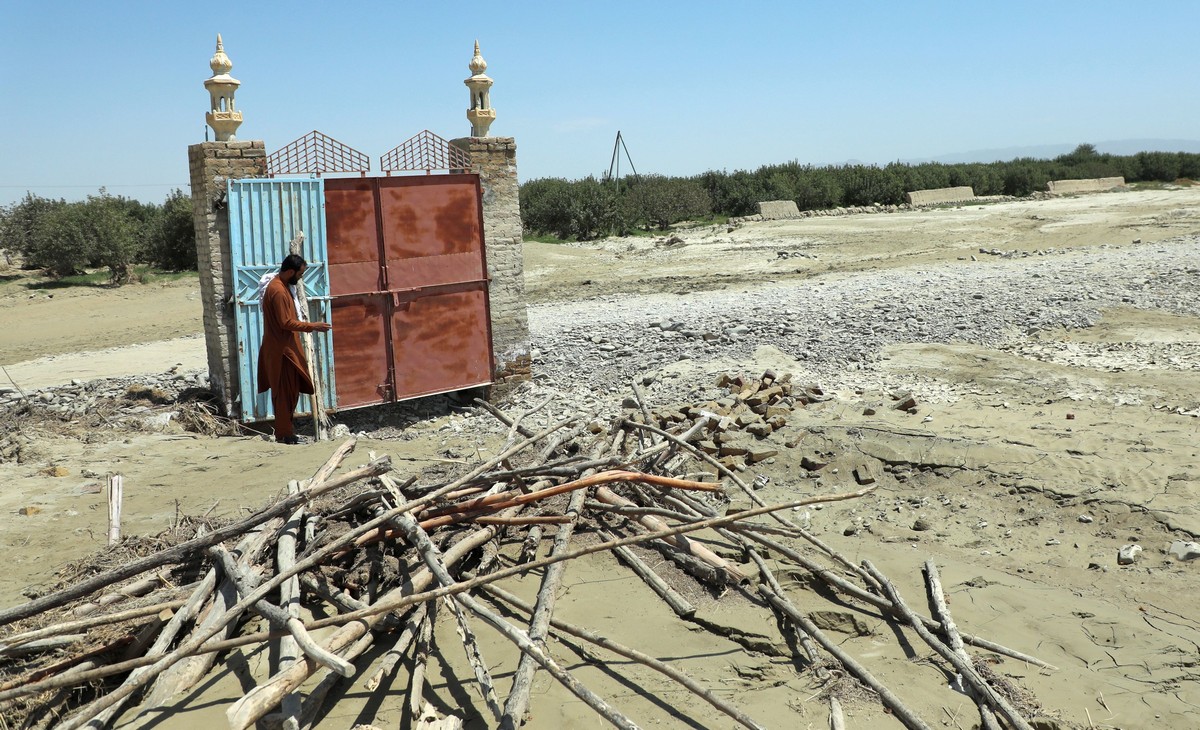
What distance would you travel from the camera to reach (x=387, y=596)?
408 centimetres

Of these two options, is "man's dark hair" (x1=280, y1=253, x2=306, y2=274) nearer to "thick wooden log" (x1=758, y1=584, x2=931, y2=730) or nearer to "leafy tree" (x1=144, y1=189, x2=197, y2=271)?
"thick wooden log" (x1=758, y1=584, x2=931, y2=730)

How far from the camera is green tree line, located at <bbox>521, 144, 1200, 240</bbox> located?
29141mm

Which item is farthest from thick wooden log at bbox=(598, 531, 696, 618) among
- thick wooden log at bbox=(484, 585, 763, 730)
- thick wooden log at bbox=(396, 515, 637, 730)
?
thick wooden log at bbox=(396, 515, 637, 730)

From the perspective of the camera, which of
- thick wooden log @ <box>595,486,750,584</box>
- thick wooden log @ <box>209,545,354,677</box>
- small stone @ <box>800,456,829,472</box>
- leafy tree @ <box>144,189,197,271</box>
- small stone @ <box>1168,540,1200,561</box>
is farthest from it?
leafy tree @ <box>144,189,197,271</box>

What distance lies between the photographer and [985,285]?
14.4 metres

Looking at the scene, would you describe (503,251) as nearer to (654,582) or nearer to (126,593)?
(654,582)

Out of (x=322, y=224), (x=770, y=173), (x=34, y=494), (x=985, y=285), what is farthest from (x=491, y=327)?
(x=770, y=173)

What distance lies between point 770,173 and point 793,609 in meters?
34.8

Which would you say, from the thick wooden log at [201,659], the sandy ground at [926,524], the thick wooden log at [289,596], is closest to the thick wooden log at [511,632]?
the sandy ground at [926,524]

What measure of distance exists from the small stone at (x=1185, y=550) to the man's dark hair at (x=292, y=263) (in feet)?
23.1

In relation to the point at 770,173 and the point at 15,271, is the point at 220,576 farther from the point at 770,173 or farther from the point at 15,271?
the point at 770,173

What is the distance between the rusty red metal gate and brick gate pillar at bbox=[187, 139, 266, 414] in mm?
796

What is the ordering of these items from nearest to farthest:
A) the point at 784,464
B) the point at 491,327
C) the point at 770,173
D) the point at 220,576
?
the point at 220,576
the point at 784,464
the point at 491,327
the point at 770,173

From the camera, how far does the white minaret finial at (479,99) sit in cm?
1009
